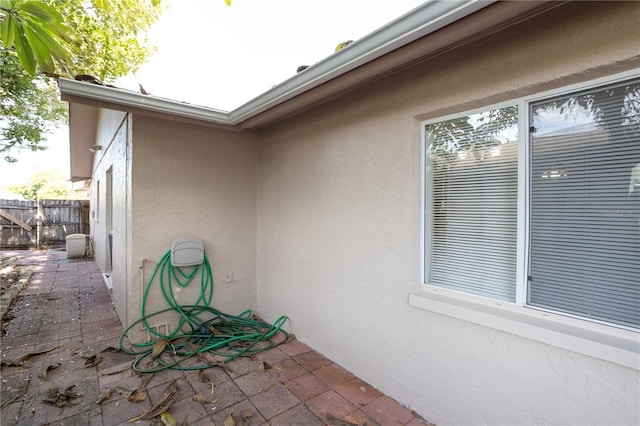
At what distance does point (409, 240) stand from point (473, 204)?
602 mm

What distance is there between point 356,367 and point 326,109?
2928 millimetres

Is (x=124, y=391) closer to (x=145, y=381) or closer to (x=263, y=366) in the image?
(x=145, y=381)

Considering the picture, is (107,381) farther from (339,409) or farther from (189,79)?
(189,79)

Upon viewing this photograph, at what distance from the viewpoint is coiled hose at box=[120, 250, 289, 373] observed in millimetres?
3465

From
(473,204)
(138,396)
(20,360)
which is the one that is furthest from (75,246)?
(473,204)

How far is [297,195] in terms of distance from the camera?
4020 mm

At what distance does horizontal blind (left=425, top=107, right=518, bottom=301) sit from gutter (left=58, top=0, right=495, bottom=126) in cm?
90

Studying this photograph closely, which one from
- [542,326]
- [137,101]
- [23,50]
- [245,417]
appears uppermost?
[137,101]

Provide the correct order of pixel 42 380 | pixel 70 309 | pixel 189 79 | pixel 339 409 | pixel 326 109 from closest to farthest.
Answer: pixel 339 409, pixel 42 380, pixel 326 109, pixel 70 309, pixel 189 79

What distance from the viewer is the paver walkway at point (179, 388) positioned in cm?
250

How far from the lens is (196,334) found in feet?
13.2

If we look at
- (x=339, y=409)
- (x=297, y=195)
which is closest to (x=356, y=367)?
(x=339, y=409)

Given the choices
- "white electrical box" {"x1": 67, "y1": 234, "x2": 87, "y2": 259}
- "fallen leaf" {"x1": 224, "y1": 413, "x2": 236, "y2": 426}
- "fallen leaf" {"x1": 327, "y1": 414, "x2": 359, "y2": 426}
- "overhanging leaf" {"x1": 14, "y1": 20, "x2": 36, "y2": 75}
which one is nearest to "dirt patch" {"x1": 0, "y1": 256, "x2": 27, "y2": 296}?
"white electrical box" {"x1": 67, "y1": 234, "x2": 87, "y2": 259}

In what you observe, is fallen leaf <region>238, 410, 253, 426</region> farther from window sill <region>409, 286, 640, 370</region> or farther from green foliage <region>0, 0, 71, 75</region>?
green foliage <region>0, 0, 71, 75</region>
